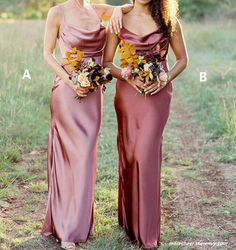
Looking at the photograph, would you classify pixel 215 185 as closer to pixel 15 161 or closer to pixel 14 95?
pixel 15 161

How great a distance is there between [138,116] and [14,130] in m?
3.58

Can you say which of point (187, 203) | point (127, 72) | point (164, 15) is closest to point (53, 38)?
point (127, 72)

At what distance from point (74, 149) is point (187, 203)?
1.68m

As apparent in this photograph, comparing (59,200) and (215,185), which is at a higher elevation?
(59,200)

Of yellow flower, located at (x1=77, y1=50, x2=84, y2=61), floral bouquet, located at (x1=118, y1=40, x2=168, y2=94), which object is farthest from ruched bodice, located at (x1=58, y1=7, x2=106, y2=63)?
floral bouquet, located at (x1=118, y1=40, x2=168, y2=94)

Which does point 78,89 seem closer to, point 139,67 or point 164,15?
point 139,67

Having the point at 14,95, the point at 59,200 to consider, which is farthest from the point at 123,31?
the point at 14,95

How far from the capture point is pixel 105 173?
6.80 m

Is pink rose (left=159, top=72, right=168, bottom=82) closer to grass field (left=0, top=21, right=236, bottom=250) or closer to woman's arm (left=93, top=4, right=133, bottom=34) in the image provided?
woman's arm (left=93, top=4, right=133, bottom=34)

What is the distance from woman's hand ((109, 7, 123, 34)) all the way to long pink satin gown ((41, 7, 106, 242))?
135 millimetres

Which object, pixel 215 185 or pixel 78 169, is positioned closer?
pixel 78 169

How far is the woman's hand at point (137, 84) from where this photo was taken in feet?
15.4

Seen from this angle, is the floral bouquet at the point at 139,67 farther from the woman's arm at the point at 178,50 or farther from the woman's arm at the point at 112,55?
the woman's arm at the point at 178,50

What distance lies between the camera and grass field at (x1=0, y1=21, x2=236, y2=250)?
528cm
